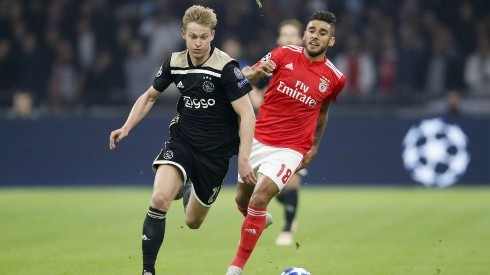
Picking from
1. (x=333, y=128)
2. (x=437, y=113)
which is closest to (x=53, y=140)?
(x=333, y=128)

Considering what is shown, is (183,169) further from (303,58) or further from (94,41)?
(94,41)

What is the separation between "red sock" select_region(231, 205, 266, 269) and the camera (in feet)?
29.6

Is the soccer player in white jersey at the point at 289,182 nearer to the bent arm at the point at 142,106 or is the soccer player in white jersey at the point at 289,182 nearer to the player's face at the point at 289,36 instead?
the player's face at the point at 289,36

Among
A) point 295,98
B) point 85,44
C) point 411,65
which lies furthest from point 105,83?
point 295,98

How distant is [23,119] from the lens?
19875 millimetres

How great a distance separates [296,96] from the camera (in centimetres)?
989

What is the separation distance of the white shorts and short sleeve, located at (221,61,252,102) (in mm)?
975

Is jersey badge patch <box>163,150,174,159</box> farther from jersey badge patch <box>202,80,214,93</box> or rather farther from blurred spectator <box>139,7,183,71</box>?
blurred spectator <box>139,7,183,71</box>

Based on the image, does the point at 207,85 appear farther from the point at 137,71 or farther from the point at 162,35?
the point at 162,35

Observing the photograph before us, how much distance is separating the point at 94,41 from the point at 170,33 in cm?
157

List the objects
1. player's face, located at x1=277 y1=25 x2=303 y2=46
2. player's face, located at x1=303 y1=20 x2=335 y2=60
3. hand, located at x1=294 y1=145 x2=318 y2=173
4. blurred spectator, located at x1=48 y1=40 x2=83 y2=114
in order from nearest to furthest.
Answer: player's face, located at x1=303 y1=20 x2=335 y2=60, hand, located at x1=294 y1=145 x2=318 y2=173, player's face, located at x1=277 y1=25 x2=303 y2=46, blurred spectator, located at x1=48 y1=40 x2=83 y2=114

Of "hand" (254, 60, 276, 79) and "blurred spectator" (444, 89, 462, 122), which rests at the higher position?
"hand" (254, 60, 276, 79)

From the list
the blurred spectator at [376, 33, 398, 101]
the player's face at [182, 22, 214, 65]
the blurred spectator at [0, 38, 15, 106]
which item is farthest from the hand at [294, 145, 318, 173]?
the blurred spectator at [0, 38, 15, 106]

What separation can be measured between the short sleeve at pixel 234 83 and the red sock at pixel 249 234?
1.08 metres
